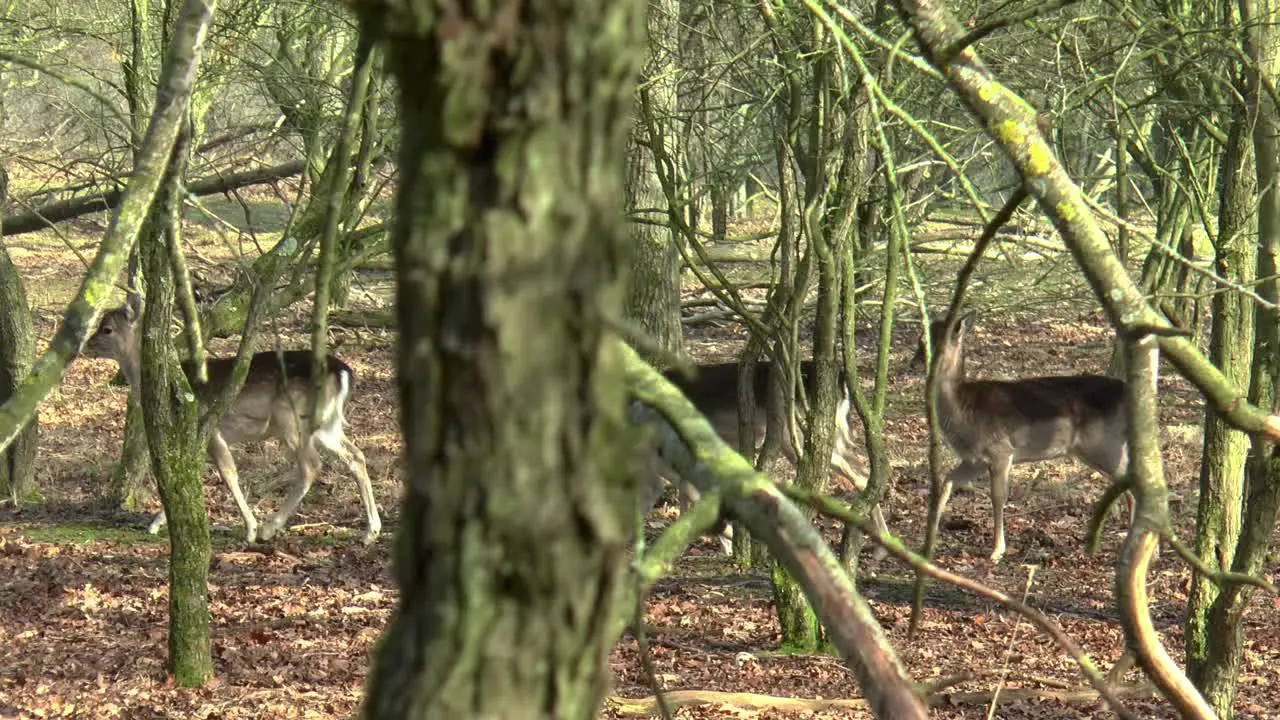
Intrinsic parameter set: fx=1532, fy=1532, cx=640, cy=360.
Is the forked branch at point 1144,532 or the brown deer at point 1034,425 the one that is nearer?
the forked branch at point 1144,532

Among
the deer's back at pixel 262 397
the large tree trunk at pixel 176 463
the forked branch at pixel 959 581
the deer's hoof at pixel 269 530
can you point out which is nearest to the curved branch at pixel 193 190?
the deer's back at pixel 262 397

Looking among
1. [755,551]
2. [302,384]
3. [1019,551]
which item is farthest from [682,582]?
[302,384]

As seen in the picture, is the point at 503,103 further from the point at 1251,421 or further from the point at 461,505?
the point at 1251,421

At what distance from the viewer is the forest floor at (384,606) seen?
26.3ft

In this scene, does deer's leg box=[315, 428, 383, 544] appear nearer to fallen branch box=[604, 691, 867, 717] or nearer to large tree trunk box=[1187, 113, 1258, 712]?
fallen branch box=[604, 691, 867, 717]

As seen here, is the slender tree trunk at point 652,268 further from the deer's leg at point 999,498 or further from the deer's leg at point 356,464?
the deer's leg at point 999,498

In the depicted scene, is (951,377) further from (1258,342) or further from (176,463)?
(176,463)

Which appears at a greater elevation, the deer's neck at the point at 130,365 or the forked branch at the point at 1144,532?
the deer's neck at the point at 130,365

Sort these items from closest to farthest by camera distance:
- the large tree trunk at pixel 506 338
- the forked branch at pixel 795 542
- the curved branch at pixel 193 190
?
the large tree trunk at pixel 506 338
the forked branch at pixel 795 542
the curved branch at pixel 193 190

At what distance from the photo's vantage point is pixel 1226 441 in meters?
7.39

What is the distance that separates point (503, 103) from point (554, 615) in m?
0.50

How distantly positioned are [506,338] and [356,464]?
1224cm

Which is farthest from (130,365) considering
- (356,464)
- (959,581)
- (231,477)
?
(959,581)

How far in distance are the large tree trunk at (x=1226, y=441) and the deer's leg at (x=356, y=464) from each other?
23.5ft
